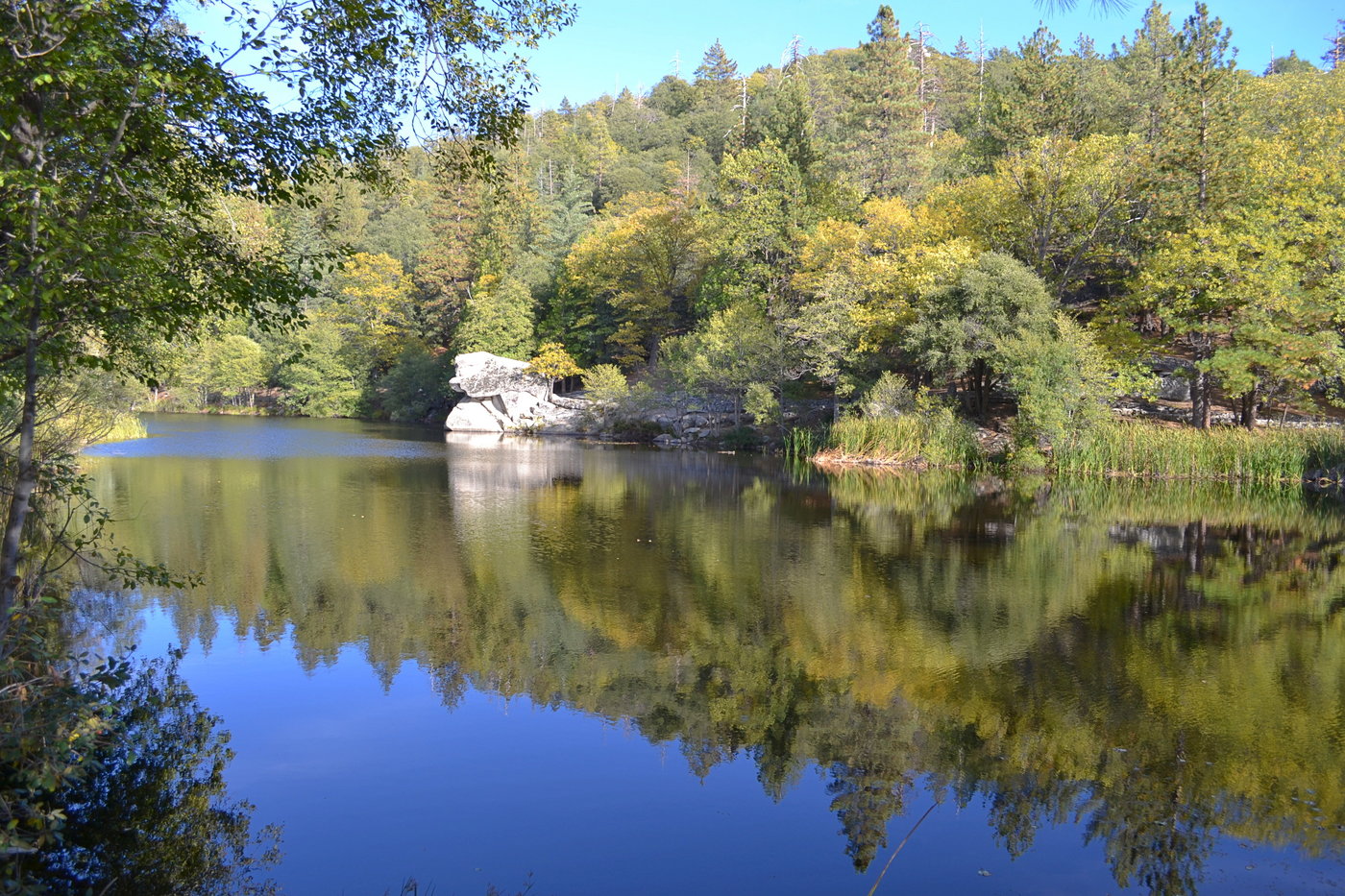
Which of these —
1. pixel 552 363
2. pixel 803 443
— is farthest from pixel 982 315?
pixel 552 363

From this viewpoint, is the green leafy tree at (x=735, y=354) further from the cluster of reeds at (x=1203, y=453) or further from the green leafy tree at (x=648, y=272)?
the cluster of reeds at (x=1203, y=453)

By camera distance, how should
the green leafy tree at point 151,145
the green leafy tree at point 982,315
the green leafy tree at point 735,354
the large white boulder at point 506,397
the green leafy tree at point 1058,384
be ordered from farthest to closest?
the large white boulder at point 506,397, the green leafy tree at point 735,354, the green leafy tree at point 982,315, the green leafy tree at point 1058,384, the green leafy tree at point 151,145

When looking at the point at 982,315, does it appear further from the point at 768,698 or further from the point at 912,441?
the point at 768,698

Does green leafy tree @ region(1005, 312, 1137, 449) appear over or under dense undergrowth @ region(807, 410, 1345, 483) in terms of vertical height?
over

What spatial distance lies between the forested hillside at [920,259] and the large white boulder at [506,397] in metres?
3.37

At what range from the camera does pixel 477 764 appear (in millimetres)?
8039

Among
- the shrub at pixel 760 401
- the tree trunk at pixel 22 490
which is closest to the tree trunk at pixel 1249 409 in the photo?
the shrub at pixel 760 401

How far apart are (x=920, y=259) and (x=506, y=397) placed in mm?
27174

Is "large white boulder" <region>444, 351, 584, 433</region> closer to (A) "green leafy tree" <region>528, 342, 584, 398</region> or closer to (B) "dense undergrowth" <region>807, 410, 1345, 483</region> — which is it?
(A) "green leafy tree" <region>528, 342, 584, 398</region>

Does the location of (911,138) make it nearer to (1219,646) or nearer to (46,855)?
(1219,646)

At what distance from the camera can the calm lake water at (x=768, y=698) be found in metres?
6.67

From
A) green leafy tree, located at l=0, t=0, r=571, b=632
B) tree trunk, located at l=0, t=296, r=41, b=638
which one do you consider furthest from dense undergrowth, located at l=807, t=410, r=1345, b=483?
tree trunk, located at l=0, t=296, r=41, b=638

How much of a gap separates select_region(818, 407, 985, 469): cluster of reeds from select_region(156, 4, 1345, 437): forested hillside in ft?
5.62

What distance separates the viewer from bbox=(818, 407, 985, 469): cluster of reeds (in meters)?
34.3
